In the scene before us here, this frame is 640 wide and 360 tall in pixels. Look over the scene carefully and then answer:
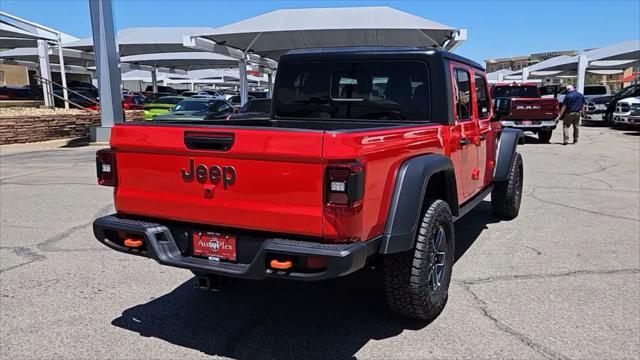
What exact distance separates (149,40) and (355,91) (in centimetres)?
2198

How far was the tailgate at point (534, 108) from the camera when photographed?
15.7 metres

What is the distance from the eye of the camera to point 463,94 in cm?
457

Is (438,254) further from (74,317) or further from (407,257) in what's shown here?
(74,317)

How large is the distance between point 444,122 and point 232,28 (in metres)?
15.1

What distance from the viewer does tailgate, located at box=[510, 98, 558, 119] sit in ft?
51.6

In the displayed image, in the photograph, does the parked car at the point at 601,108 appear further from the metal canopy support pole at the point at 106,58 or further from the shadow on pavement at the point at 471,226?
the metal canopy support pole at the point at 106,58

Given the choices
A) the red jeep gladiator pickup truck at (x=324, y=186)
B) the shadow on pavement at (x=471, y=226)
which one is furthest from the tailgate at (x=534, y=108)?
the red jeep gladiator pickup truck at (x=324, y=186)

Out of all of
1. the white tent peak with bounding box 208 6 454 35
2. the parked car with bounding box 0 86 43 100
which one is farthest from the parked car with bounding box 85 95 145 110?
the white tent peak with bounding box 208 6 454 35

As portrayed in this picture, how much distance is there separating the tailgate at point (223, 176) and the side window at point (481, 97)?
2.97 metres

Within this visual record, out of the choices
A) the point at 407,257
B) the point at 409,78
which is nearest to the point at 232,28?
the point at 409,78

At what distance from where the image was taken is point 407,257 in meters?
3.30

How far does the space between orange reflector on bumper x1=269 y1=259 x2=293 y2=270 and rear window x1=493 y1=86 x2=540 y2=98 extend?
15835 millimetres

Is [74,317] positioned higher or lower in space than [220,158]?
lower

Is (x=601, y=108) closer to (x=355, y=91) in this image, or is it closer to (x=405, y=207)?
(x=355, y=91)
